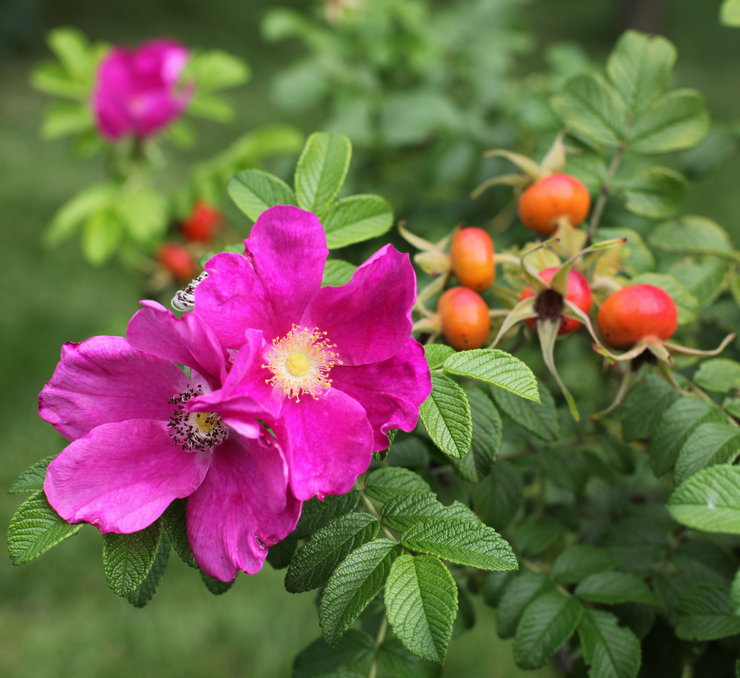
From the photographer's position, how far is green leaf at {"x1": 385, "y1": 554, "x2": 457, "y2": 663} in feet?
2.48

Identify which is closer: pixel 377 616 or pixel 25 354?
pixel 377 616

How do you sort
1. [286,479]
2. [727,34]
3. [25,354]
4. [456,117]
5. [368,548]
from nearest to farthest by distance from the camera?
1. [286,479]
2. [368,548]
3. [456,117]
4. [25,354]
5. [727,34]

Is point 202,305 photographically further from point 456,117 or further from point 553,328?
point 456,117

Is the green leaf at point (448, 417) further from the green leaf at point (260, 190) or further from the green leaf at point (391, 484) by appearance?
the green leaf at point (260, 190)

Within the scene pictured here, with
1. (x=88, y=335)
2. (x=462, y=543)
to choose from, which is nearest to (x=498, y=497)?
(x=462, y=543)

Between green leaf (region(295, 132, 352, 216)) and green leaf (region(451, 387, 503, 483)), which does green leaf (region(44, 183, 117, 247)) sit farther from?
green leaf (region(451, 387, 503, 483))

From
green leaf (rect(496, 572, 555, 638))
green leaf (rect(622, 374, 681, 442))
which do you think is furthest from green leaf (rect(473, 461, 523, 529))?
green leaf (rect(622, 374, 681, 442))

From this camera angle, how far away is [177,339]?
2.47ft

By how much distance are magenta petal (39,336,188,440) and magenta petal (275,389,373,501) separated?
14cm

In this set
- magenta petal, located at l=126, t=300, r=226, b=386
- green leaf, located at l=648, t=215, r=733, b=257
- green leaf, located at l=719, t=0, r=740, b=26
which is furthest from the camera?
green leaf, located at l=648, t=215, r=733, b=257

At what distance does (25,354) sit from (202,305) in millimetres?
3193

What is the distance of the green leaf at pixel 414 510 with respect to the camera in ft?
2.74

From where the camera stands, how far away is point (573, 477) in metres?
1.22

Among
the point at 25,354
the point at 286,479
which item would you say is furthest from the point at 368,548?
the point at 25,354
